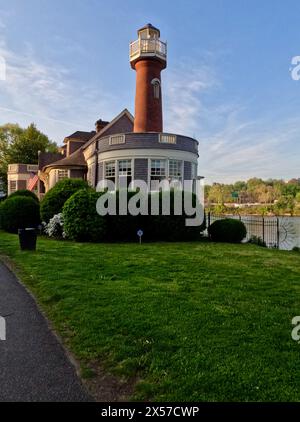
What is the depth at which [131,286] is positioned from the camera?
22.3ft

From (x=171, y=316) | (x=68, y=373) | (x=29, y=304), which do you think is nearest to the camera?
(x=68, y=373)

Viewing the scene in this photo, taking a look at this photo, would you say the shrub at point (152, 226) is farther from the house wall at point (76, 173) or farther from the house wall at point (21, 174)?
the house wall at point (21, 174)

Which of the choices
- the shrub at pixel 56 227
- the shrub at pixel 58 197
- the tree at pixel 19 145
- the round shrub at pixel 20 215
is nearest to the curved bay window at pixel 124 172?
the shrub at pixel 58 197

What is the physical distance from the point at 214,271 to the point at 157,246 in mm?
5101

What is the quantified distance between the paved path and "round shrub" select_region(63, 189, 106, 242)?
8.78 meters

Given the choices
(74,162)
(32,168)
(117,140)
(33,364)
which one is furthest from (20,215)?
(32,168)

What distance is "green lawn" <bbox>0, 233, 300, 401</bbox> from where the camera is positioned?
3.22 meters

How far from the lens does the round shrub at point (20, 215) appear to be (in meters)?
18.9

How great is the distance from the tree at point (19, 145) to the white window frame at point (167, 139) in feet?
130

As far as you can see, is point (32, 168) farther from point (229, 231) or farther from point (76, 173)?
point (229, 231)

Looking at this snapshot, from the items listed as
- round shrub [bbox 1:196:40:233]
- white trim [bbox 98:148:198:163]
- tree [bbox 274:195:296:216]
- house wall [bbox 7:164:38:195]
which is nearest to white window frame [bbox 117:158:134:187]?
white trim [bbox 98:148:198:163]

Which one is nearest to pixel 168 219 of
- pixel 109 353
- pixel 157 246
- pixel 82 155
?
pixel 157 246

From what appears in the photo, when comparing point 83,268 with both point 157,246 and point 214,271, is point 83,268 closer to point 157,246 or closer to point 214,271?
point 214,271

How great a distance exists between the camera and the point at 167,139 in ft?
66.4
